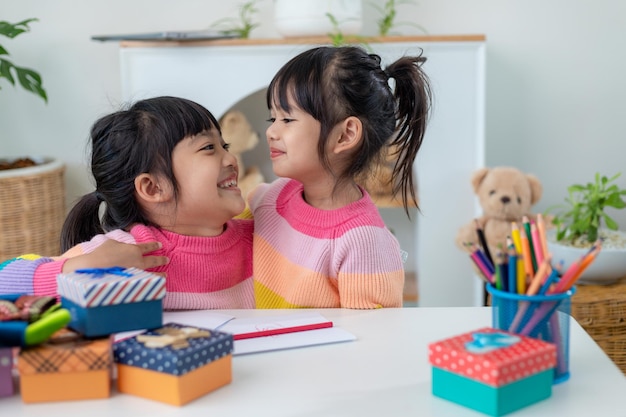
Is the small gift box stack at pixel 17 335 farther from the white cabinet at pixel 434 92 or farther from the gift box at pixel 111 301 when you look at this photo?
the white cabinet at pixel 434 92

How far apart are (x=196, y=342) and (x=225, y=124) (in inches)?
80.4

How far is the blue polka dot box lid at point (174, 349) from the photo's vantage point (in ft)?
2.66

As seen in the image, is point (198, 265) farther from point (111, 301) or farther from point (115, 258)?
point (111, 301)

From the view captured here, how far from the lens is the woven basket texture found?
2135mm

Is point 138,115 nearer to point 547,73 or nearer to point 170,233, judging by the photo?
point 170,233

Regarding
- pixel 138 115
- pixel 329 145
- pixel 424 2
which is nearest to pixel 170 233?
pixel 138 115

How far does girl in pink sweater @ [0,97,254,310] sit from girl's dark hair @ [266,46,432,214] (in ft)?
0.52

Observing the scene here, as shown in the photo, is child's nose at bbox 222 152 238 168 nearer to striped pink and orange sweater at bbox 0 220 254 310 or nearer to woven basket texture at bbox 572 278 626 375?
striped pink and orange sweater at bbox 0 220 254 310

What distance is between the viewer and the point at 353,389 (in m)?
0.85

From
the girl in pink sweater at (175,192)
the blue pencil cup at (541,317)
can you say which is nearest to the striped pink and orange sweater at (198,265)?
the girl in pink sweater at (175,192)

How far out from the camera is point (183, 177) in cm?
137

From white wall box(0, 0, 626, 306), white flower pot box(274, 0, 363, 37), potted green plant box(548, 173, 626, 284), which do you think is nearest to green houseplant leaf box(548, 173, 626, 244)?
potted green plant box(548, 173, 626, 284)

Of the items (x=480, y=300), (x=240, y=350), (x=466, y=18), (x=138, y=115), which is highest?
(x=466, y=18)

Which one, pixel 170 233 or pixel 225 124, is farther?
pixel 225 124
